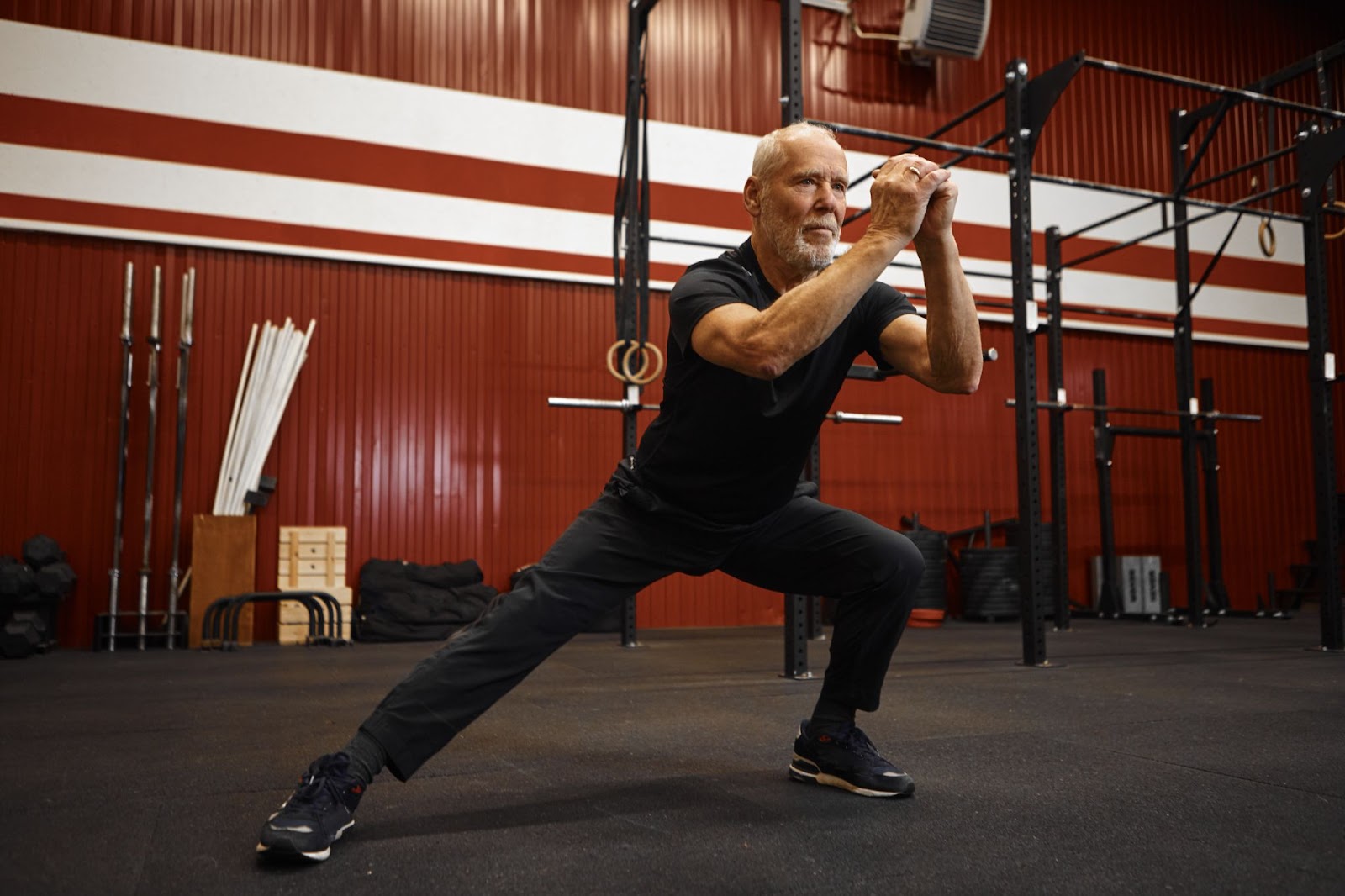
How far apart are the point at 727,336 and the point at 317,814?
101 centimetres

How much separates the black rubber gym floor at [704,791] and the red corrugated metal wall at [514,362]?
2.24 m

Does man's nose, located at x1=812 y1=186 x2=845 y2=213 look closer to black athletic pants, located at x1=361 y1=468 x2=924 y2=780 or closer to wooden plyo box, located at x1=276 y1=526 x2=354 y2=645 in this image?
black athletic pants, located at x1=361 y1=468 x2=924 y2=780

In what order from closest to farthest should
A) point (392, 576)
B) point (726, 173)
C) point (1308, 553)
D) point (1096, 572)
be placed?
1. point (392, 576)
2. point (726, 173)
3. point (1096, 572)
4. point (1308, 553)

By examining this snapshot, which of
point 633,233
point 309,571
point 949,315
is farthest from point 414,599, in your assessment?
point 949,315

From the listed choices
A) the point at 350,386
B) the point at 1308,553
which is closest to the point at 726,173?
the point at 350,386

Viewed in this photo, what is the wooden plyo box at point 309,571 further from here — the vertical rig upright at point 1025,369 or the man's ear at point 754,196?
the man's ear at point 754,196

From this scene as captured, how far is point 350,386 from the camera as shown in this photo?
20.1ft

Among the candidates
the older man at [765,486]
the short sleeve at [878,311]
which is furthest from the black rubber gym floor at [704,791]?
the short sleeve at [878,311]

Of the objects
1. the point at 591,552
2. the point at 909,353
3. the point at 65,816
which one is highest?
the point at 909,353

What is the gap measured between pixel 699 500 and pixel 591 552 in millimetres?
225

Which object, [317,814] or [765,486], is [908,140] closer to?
[765,486]

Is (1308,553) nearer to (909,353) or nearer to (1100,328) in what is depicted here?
(1100,328)

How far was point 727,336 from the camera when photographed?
5.31 feet

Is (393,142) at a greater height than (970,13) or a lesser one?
lesser
